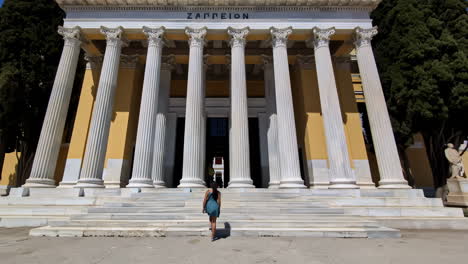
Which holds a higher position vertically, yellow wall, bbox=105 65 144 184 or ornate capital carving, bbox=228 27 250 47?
ornate capital carving, bbox=228 27 250 47

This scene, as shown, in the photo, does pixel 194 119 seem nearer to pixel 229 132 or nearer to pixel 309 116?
pixel 229 132

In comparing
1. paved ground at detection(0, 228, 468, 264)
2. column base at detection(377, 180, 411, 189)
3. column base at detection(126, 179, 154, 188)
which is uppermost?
column base at detection(126, 179, 154, 188)

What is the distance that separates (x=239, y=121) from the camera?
13.4 meters

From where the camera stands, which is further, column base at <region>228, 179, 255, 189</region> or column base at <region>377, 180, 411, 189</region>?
column base at <region>377, 180, 411, 189</region>

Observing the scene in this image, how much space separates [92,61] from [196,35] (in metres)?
8.76

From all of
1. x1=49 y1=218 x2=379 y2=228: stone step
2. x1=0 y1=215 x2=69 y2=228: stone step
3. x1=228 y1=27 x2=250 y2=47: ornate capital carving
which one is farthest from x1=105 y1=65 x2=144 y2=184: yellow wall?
x1=228 y1=27 x2=250 y2=47: ornate capital carving

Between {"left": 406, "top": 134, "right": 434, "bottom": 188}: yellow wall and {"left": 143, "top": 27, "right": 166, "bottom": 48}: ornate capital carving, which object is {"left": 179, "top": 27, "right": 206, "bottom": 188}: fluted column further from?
{"left": 406, "top": 134, "right": 434, "bottom": 188}: yellow wall

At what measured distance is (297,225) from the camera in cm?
802

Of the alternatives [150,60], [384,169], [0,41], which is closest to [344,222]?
[384,169]

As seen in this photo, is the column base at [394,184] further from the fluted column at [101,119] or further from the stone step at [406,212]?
the fluted column at [101,119]

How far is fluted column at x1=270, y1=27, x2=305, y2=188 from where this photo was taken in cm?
1273

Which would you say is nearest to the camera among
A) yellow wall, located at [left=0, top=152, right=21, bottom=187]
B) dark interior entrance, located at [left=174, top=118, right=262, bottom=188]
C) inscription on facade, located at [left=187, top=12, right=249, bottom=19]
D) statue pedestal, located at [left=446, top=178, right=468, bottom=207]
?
statue pedestal, located at [left=446, top=178, right=468, bottom=207]

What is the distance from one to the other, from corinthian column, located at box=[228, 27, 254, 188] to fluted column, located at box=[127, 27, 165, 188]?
15.0ft

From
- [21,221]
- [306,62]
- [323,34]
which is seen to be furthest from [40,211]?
[306,62]
